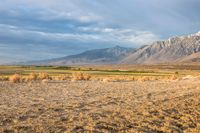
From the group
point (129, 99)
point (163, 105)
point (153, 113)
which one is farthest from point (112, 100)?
point (153, 113)

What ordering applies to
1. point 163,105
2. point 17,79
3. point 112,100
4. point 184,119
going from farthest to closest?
point 17,79 → point 112,100 → point 163,105 → point 184,119

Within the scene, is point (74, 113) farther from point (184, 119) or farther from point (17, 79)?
point (17, 79)

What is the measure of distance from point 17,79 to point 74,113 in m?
22.5

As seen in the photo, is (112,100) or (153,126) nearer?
(153,126)

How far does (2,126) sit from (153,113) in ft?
23.6

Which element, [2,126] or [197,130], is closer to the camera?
[2,126]

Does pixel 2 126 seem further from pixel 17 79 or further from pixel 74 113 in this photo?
pixel 17 79

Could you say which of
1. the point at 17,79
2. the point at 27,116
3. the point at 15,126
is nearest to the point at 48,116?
the point at 27,116

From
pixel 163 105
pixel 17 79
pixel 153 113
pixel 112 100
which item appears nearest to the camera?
pixel 153 113

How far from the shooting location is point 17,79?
124 feet

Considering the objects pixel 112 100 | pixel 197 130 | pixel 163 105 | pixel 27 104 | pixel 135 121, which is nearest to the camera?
pixel 197 130

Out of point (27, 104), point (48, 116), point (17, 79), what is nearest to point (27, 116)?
point (48, 116)

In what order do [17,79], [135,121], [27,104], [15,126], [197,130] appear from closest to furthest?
[15,126] → [197,130] → [135,121] → [27,104] → [17,79]

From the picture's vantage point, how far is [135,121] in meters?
14.8
